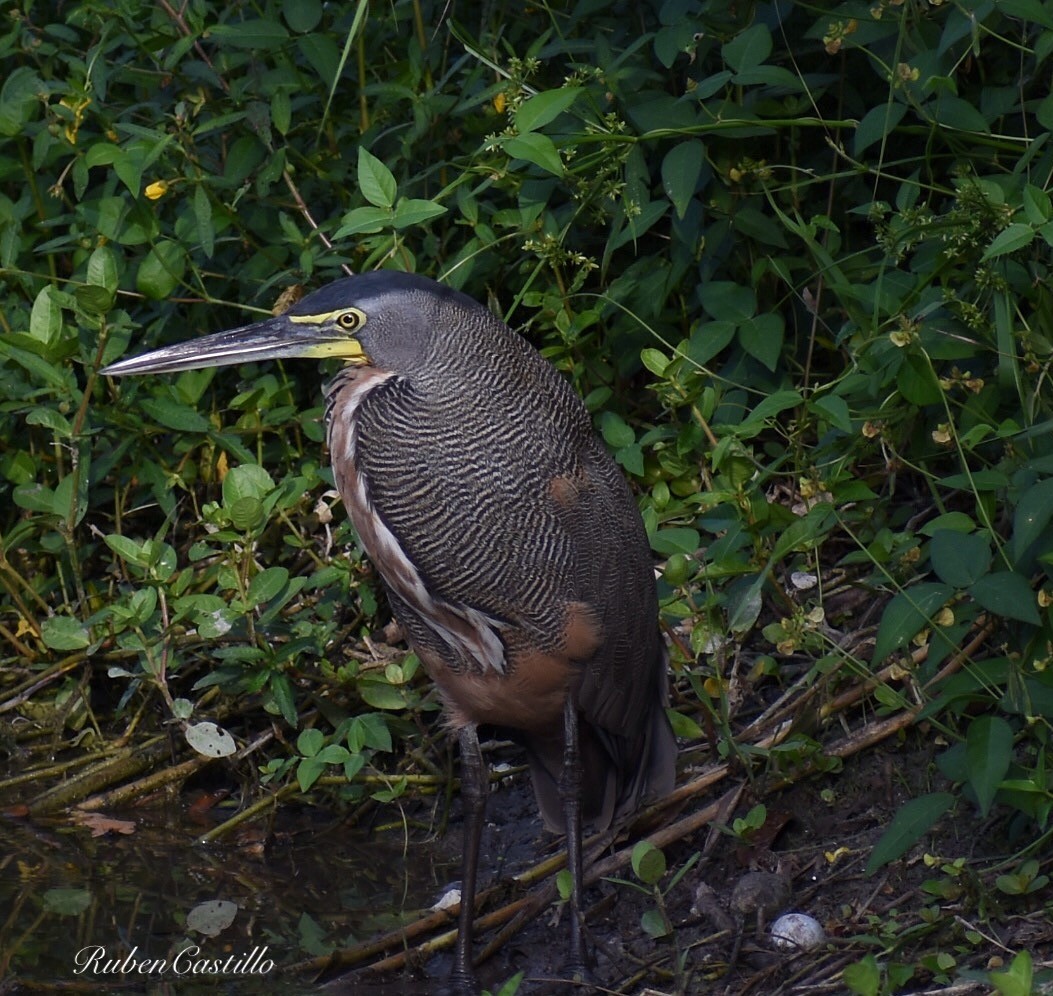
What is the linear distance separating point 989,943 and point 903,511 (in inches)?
57.4

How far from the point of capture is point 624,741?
3.99 m

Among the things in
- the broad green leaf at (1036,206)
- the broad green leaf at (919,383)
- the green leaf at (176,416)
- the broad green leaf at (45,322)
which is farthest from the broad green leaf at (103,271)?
the broad green leaf at (1036,206)

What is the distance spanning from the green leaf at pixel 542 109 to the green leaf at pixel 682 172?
0.57m

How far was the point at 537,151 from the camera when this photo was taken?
3.70m

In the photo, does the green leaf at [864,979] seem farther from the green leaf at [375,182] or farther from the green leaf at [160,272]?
the green leaf at [160,272]

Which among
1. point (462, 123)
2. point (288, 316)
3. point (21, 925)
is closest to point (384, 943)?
point (21, 925)

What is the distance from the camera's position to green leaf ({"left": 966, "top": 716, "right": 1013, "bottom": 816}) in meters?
3.10

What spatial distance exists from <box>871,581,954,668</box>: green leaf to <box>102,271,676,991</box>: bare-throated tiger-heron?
71 cm

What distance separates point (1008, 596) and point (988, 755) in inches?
13.1

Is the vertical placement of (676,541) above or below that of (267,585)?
above

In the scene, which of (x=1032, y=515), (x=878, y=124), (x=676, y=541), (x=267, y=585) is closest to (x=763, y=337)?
(x=878, y=124)

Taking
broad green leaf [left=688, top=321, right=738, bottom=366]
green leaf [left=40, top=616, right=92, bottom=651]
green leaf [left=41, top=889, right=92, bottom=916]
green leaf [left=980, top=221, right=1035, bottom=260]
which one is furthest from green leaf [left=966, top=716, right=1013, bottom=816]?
green leaf [left=40, top=616, right=92, bottom=651]

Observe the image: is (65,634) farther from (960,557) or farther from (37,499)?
(960,557)

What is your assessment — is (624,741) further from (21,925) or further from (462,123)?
(462,123)
